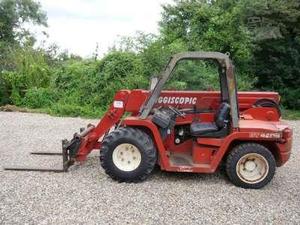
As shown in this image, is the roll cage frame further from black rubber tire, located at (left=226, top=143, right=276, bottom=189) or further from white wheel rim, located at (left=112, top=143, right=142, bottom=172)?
white wheel rim, located at (left=112, top=143, right=142, bottom=172)

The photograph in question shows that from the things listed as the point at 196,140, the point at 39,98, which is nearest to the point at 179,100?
the point at 196,140

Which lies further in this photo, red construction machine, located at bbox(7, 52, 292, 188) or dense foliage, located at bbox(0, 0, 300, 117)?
dense foliage, located at bbox(0, 0, 300, 117)

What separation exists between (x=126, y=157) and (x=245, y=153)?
157 centimetres

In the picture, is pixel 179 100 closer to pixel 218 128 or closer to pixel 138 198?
pixel 218 128

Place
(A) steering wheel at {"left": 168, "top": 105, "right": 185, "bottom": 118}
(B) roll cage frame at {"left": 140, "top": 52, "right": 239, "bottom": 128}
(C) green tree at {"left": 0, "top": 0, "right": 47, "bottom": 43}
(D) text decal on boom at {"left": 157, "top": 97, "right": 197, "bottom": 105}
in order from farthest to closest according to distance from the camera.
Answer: (C) green tree at {"left": 0, "top": 0, "right": 47, "bottom": 43}
(D) text decal on boom at {"left": 157, "top": 97, "right": 197, "bottom": 105}
(A) steering wheel at {"left": 168, "top": 105, "right": 185, "bottom": 118}
(B) roll cage frame at {"left": 140, "top": 52, "right": 239, "bottom": 128}

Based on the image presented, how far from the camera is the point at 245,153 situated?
621 cm

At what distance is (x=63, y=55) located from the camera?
61.0ft

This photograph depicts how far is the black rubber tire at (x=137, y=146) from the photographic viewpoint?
620 cm

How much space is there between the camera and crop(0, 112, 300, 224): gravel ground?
16.7ft

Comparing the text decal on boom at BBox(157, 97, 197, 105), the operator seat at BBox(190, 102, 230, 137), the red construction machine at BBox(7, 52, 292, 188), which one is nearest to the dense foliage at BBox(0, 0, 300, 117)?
the text decal on boom at BBox(157, 97, 197, 105)

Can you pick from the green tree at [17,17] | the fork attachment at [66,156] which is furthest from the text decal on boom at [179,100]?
the green tree at [17,17]

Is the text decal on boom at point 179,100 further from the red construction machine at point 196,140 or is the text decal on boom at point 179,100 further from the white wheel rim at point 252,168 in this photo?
the white wheel rim at point 252,168

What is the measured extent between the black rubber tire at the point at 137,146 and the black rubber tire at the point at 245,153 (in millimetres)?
1005

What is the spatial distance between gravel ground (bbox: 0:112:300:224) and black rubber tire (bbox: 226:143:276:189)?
0.11 m
